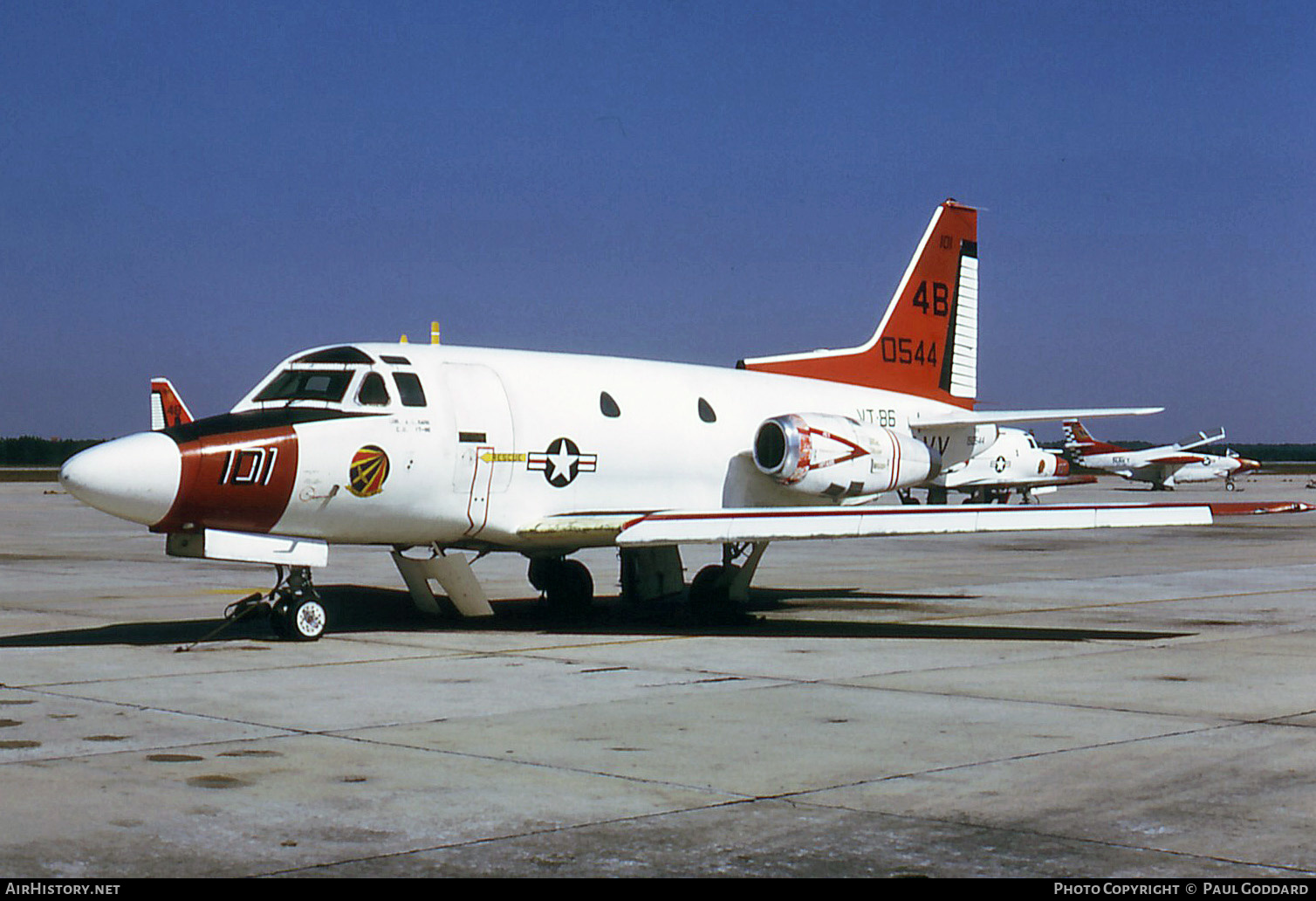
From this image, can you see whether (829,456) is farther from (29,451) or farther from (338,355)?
(29,451)

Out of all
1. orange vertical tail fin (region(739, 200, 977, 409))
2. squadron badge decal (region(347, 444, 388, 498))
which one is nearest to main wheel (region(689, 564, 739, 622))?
orange vertical tail fin (region(739, 200, 977, 409))

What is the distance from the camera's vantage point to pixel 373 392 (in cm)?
1463

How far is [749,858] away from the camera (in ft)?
20.9

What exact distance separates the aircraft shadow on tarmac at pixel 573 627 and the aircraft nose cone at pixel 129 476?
5.10 feet

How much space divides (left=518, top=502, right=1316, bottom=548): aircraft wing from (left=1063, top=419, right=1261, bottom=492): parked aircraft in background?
67522 mm

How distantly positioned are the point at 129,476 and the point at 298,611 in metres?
2.37

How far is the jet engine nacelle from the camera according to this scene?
703 inches

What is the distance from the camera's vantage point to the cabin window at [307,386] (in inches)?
570

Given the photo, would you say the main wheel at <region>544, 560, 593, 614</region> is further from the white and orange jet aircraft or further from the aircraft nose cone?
the aircraft nose cone

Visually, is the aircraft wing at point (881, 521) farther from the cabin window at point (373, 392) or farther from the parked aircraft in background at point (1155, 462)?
the parked aircraft in background at point (1155, 462)

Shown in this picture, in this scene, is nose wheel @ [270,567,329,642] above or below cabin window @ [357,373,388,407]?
below

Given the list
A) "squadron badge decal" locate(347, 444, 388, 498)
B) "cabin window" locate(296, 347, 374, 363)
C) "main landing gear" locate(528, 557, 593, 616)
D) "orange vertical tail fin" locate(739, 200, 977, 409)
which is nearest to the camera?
"squadron badge decal" locate(347, 444, 388, 498)

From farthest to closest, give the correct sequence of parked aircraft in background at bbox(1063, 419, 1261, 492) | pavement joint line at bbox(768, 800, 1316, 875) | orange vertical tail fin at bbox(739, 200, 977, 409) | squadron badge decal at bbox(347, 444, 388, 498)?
parked aircraft in background at bbox(1063, 419, 1261, 492)
orange vertical tail fin at bbox(739, 200, 977, 409)
squadron badge decal at bbox(347, 444, 388, 498)
pavement joint line at bbox(768, 800, 1316, 875)

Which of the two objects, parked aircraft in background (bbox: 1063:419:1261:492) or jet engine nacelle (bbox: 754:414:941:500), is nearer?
jet engine nacelle (bbox: 754:414:941:500)
